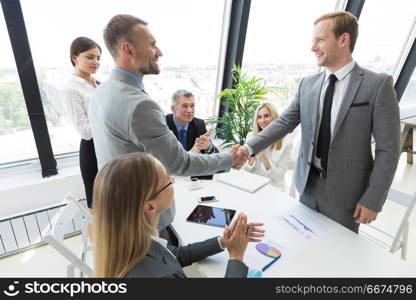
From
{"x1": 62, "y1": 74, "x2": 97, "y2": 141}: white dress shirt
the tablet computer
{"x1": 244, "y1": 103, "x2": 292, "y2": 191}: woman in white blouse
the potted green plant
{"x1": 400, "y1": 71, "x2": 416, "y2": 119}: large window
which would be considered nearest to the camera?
the tablet computer

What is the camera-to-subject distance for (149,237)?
87 centimetres

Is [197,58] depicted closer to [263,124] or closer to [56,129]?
[263,124]

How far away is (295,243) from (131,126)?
0.97 meters

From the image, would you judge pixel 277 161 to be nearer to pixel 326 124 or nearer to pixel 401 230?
pixel 326 124

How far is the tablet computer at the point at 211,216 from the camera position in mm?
1374

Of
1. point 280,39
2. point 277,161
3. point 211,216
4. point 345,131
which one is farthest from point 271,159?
point 280,39

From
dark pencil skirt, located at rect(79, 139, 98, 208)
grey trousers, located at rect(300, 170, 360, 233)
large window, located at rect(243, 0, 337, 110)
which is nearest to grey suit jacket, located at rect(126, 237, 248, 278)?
grey trousers, located at rect(300, 170, 360, 233)

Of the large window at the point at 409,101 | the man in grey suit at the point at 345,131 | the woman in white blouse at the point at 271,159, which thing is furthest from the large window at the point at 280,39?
the large window at the point at 409,101

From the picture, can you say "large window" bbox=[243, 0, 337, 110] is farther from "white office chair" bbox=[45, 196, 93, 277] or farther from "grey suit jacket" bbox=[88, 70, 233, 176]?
"white office chair" bbox=[45, 196, 93, 277]

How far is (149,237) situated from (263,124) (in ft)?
5.86

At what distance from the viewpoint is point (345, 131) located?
1371 millimetres

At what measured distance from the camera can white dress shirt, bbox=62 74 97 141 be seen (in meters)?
1.89

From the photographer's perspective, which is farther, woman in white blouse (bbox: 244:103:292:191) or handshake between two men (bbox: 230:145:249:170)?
woman in white blouse (bbox: 244:103:292:191)

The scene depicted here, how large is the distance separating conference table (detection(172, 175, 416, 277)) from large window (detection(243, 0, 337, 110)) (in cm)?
170
